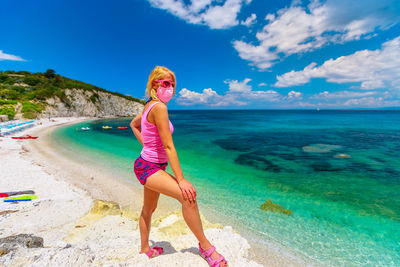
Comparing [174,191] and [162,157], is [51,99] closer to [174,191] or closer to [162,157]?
[162,157]

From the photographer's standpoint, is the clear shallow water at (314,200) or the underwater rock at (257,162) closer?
the clear shallow water at (314,200)

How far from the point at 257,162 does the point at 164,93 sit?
13.2 m

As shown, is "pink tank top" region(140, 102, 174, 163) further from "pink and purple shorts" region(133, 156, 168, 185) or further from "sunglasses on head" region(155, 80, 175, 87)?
"sunglasses on head" region(155, 80, 175, 87)

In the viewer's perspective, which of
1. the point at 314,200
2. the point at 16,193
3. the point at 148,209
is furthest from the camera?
the point at 314,200

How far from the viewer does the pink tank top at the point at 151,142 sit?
2.28m

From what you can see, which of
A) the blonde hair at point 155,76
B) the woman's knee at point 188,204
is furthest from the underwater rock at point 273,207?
the blonde hair at point 155,76

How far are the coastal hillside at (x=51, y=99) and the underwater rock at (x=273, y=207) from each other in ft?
182

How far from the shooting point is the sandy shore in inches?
104

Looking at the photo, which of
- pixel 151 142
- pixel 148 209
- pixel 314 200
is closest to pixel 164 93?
pixel 151 142

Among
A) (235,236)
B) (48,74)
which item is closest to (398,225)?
(235,236)

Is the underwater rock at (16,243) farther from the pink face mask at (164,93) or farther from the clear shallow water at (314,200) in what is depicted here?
the clear shallow water at (314,200)

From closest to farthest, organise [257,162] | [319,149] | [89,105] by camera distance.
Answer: [257,162] → [319,149] → [89,105]

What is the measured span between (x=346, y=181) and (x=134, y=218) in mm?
11081

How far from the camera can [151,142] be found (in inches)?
93.6
